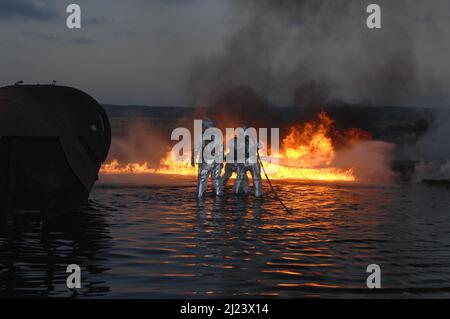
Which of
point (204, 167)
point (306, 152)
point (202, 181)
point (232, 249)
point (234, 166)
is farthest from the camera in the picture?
point (306, 152)

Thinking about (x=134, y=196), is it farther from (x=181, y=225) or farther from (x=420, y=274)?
(x=420, y=274)

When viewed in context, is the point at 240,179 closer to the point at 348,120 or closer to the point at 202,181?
the point at 202,181

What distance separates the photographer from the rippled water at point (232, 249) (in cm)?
822

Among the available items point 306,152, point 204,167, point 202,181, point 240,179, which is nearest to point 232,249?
point 202,181

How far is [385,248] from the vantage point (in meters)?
11.2

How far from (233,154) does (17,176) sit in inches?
324

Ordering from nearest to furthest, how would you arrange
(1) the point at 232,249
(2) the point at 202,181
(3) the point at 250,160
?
1. (1) the point at 232,249
2. (2) the point at 202,181
3. (3) the point at 250,160

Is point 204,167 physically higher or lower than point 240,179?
higher

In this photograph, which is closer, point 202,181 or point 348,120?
point 202,181

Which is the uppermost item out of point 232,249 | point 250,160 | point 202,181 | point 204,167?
point 250,160

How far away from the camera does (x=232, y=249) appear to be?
1089 centimetres

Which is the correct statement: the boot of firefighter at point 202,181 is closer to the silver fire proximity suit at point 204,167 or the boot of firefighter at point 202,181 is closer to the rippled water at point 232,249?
the silver fire proximity suit at point 204,167
